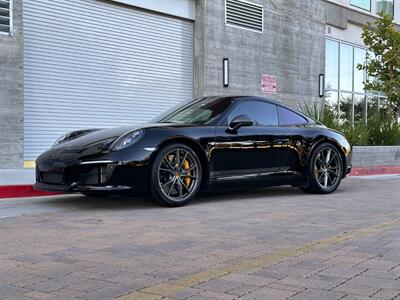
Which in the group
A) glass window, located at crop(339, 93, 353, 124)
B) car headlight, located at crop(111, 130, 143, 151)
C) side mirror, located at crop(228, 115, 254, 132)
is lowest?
car headlight, located at crop(111, 130, 143, 151)

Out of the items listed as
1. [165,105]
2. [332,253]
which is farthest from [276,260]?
[165,105]

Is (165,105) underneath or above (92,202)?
above

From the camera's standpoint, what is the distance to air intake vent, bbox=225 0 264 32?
16.5 m

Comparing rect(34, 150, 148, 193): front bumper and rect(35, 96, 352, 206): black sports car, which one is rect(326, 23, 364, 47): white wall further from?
rect(34, 150, 148, 193): front bumper

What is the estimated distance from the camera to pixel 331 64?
851 inches

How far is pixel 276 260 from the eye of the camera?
416 cm

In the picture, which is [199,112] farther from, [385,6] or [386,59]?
[385,6]

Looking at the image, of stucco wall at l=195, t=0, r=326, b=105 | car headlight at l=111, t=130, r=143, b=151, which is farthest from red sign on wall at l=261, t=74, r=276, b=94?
car headlight at l=111, t=130, r=143, b=151

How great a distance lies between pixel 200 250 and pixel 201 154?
98.4 inches

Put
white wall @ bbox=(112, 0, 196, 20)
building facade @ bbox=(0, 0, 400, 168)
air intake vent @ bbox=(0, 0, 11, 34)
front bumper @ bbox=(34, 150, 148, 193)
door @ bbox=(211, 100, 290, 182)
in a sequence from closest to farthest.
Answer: front bumper @ bbox=(34, 150, 148, 193), door @ bbox=(211, 100, 290, 182), air intake vent @ bbox=(0, 0, 11, 34), building facade @ bbox=(0, 0, 400, 168), white wall @ bbox=(112, 0, 196, 20)

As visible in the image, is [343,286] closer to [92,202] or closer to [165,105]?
[92,202]

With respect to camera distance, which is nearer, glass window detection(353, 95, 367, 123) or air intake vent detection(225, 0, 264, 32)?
air intake vent detection(225, 0, 264, 32)

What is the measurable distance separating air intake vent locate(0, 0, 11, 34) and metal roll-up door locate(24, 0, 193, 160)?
671 mm

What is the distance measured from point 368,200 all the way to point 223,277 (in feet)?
14.8
